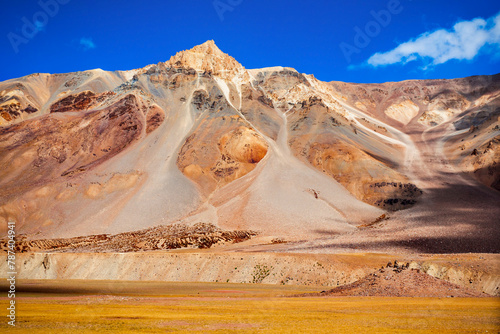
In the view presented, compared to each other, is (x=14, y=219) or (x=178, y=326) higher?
(x=14, y=219)

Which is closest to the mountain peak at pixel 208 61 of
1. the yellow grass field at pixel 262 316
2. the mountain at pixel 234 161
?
the mountain at pixel 234 161

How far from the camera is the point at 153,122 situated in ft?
359

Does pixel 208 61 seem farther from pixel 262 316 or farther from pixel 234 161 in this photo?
pixel 262 316

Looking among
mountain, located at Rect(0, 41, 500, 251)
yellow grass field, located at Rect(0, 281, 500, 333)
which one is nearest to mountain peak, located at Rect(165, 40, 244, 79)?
mountain, located at Rect(0, 41, 500, 251)

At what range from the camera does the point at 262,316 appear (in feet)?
53.2

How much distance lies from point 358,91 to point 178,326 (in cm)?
16831

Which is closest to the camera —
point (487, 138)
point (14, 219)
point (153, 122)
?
point (14, 219)

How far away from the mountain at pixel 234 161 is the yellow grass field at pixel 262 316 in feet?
120

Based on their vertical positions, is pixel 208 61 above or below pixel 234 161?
above

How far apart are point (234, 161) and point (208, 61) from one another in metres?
55.1

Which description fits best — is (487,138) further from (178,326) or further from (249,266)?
(178,326)

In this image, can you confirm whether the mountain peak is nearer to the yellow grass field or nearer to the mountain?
the mountain

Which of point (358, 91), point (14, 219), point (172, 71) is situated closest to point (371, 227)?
point (14, 219)

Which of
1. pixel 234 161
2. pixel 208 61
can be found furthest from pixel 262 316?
pixel 208 61
